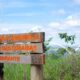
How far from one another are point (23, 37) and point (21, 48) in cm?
26

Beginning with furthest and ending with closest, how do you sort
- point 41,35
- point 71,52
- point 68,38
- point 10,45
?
point 68,38
point 71,52
point 10,45
point 41,35

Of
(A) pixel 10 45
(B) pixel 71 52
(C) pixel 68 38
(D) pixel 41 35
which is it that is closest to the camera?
(D) pixel 41 35

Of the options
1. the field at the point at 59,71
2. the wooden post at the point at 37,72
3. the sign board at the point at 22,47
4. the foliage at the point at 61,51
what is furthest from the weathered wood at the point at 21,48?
the foliage at the point at 61,51

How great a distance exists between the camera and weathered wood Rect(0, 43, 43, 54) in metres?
9.52

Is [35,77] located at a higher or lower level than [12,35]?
lower

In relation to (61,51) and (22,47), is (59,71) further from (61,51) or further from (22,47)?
(61,51)

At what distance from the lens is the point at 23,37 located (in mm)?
9867

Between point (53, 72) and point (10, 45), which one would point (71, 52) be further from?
point (10, 45)

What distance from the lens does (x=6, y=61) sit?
33.8 feet

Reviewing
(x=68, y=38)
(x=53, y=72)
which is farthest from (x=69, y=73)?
(x=68, y=38)

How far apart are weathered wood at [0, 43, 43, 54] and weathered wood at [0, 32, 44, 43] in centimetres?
11

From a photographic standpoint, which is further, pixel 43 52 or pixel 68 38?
pixel 68 38

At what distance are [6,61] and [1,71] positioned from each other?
78 cm

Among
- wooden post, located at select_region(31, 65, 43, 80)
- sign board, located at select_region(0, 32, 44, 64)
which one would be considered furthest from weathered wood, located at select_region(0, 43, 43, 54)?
wooden post, located at select_region(31, 65, 43, 80)
